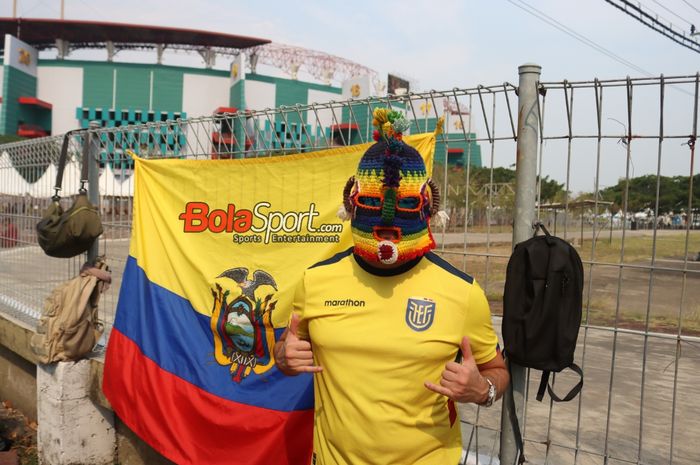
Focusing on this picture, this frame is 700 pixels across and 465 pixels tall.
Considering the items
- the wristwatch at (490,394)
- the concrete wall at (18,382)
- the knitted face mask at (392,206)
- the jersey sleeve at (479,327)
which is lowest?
the concrete wall at (18,382)

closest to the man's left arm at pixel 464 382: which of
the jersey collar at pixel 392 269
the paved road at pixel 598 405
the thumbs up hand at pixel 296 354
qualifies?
the jersey collar at pixel 392 269

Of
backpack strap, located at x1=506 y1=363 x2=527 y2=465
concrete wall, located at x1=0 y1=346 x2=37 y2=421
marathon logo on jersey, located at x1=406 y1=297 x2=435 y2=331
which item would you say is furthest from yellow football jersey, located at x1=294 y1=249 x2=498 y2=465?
concrete wall, located at x1=0 y1=346 x2=37 y2=421

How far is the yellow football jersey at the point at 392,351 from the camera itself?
1.97 meters

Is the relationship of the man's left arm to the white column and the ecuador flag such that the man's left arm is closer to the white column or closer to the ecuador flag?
the ecuador flag

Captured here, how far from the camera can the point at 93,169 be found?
4781mm

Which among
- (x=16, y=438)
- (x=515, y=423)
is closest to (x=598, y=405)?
(x=515, y=423)

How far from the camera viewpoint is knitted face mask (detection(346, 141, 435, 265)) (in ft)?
6.39

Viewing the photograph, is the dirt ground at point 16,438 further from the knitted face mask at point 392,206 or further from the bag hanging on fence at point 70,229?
the knitted face mask at point 392,206

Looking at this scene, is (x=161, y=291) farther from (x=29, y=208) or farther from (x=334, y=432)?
(x=29, y=208)

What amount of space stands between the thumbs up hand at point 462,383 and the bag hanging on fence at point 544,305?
1.31 feet

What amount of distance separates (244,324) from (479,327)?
171cm

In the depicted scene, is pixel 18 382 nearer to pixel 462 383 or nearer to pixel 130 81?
pixel 462 383

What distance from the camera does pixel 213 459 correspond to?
3354 mm

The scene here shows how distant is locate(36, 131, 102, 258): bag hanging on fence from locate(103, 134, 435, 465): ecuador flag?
56 centimetres
